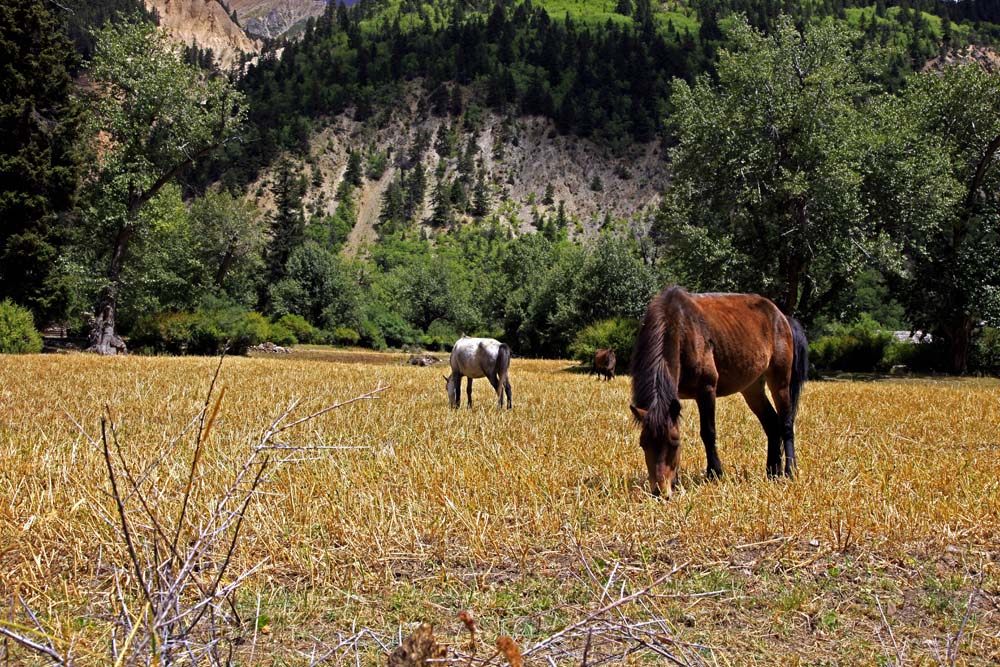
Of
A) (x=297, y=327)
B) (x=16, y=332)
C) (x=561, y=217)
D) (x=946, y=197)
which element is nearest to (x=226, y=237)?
(x=297, y=327)

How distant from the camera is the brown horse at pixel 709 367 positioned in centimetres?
554

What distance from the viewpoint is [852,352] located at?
1446 inches

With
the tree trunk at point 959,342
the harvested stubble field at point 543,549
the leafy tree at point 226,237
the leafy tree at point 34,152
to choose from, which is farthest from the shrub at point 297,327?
the harvested stubble field at point 543,549

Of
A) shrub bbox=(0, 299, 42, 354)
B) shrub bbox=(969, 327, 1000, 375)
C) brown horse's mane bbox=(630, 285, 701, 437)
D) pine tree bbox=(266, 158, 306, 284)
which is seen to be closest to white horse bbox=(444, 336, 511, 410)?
brown horse's mane bbox=(630, 285, 701, 437)

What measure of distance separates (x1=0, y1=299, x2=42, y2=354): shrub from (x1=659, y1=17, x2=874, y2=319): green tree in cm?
2802

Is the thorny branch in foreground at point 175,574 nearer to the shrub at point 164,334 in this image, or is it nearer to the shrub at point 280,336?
the shrub at point 164,334

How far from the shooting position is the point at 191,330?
115 ft

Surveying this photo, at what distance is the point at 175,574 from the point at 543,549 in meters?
2.34

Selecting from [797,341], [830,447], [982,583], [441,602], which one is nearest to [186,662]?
[441,602]

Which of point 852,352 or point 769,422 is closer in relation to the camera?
point 769,422

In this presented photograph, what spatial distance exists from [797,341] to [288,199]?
267ft

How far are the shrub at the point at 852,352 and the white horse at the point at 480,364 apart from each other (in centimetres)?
2914

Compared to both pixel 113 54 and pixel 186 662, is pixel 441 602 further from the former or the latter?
pixel 113 54

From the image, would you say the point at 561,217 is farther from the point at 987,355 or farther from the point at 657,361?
the point at 657,361
